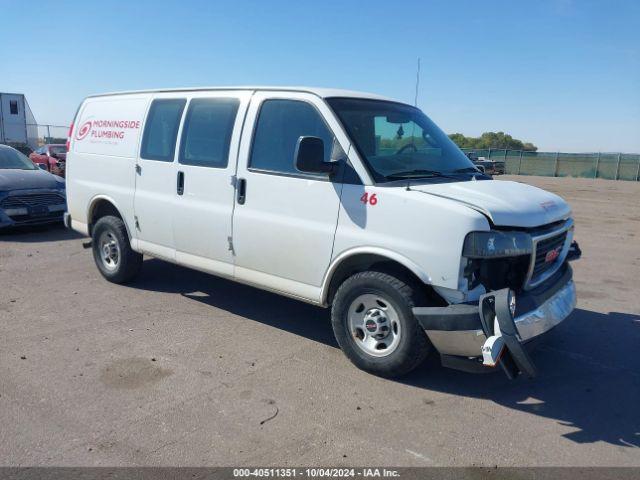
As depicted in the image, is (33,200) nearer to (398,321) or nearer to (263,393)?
(263,393)

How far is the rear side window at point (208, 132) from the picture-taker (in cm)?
514

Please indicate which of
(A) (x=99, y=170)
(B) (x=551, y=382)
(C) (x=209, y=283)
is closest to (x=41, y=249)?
(A) (x=99, y=170)

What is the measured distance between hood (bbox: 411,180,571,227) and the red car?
1832cm

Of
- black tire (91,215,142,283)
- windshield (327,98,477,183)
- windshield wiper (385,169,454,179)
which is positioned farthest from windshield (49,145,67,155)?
windshield wiper (385,169,454,179)

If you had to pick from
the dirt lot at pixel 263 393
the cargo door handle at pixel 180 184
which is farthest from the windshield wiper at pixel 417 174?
the cargo door handle at pixel 180 184

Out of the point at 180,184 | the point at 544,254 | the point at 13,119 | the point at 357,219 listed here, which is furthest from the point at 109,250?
the point at 13,119

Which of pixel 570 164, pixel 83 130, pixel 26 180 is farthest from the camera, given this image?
pixel 570 164

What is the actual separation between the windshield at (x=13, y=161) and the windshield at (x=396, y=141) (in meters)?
8.61

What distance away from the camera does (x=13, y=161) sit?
10820 mm

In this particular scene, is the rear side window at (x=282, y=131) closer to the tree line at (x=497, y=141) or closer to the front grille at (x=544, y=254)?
the front grille at (x=544, y=254)

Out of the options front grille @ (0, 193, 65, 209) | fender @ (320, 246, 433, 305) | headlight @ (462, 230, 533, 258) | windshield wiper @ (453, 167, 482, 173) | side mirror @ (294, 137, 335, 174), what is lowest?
front grille @ (0, 193, 65, 209)

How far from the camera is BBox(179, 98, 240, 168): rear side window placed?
5.14m

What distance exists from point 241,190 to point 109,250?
2.62 meters

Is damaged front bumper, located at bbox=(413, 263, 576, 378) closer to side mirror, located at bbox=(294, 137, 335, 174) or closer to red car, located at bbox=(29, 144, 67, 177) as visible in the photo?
side mirror, located at bbox=(294, 137, 335, 174)
